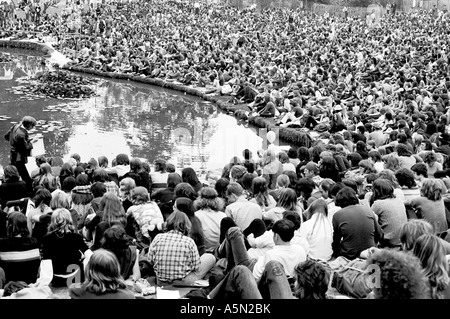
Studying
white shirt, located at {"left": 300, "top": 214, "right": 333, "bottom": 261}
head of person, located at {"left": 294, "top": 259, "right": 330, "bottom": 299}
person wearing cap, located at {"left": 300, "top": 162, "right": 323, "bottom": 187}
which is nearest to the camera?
head of person, located at {"left": 294, "top": 259, "right": 330, "bottom": 299}

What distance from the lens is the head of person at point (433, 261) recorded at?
458cm

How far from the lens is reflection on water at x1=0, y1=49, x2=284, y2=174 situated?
15.2m

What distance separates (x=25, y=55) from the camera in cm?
3334

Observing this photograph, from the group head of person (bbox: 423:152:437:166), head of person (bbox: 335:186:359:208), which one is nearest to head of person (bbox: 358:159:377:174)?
head of person (bbox: 423:152:437:166)

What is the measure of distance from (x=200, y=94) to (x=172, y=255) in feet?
57.2

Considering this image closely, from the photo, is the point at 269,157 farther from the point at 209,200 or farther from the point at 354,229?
the point at 354,229

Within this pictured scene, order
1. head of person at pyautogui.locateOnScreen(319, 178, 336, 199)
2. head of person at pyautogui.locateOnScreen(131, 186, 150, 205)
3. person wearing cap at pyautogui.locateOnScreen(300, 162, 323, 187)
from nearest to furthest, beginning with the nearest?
head of person at pyautogui.locateOnScreen(131, 186, 150, 205) → head of person at pyautogui.locateOnScreen(319, 178, 336, 199) → person wearing cap at pyautogui.locateOnScreen(300, 162, 323, 187)

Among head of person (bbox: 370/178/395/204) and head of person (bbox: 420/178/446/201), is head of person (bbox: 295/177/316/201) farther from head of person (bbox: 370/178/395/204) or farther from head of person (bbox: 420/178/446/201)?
head of person (bbox: 420/178/446/201)

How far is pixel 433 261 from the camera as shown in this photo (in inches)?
182

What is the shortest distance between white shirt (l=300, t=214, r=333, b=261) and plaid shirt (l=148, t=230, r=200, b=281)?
3.93 feet

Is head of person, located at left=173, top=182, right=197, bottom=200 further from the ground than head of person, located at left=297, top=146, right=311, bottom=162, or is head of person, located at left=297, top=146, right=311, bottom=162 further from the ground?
head of person, located at left=297, top=146, right=311, bottom=162

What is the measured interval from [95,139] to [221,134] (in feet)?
10.7

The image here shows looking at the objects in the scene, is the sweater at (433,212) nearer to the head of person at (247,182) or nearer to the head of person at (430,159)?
the head of person at (247,182)

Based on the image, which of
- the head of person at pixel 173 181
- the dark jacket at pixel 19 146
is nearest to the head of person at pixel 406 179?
the head of person at pixel 173 181
